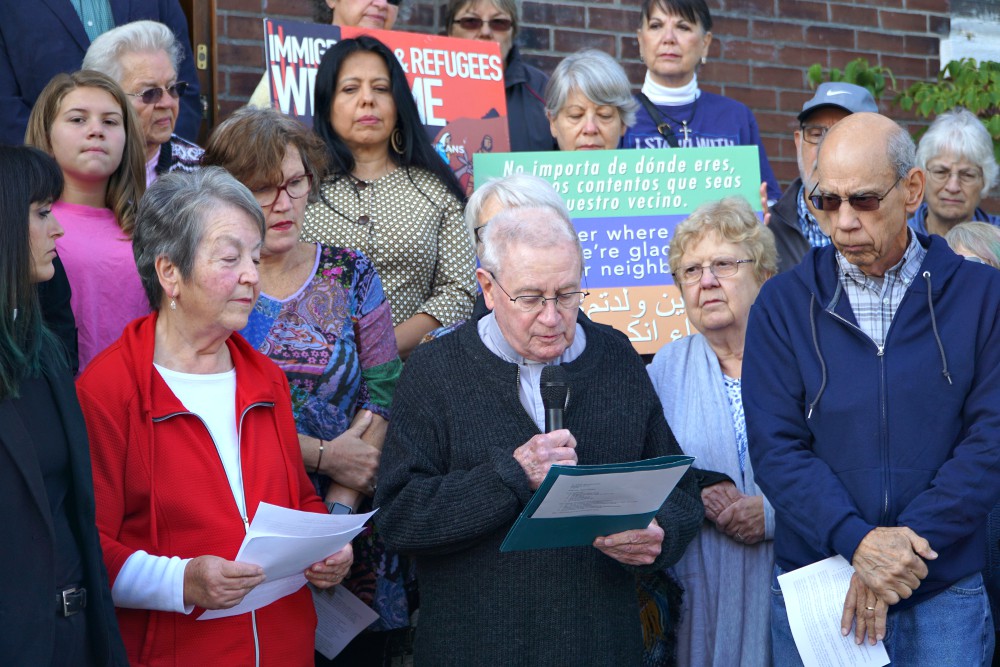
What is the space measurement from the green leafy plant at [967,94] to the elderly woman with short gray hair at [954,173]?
99cm

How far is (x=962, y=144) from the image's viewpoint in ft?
20.0

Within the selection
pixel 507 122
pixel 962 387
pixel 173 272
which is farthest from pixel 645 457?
pixel 507 122

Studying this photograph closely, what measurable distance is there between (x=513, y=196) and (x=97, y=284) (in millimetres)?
1324

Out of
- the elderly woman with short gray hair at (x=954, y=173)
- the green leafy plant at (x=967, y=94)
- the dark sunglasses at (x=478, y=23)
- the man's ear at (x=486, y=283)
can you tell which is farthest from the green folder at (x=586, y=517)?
the green leafy plant at (x=967, y=94)

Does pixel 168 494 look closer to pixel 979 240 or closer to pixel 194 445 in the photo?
pixel 194 445

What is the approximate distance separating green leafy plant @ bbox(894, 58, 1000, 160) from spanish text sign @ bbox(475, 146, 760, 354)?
8.37 ft

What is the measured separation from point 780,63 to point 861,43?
0.64m

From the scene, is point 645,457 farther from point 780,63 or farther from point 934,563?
point 780,63

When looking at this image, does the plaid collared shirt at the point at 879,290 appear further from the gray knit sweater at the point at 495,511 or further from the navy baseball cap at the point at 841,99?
the navy baseball cap at the point at 841,99

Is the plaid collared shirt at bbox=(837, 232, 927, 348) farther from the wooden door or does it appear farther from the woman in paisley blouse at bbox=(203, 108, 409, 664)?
the wooden door

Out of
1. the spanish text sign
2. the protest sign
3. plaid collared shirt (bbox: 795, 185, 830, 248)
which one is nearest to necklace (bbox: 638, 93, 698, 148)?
the spanish text sign

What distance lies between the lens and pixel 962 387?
3354 mm

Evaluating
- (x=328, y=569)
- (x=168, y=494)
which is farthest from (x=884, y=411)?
(x=168, y=494)

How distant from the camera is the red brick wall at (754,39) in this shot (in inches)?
257
